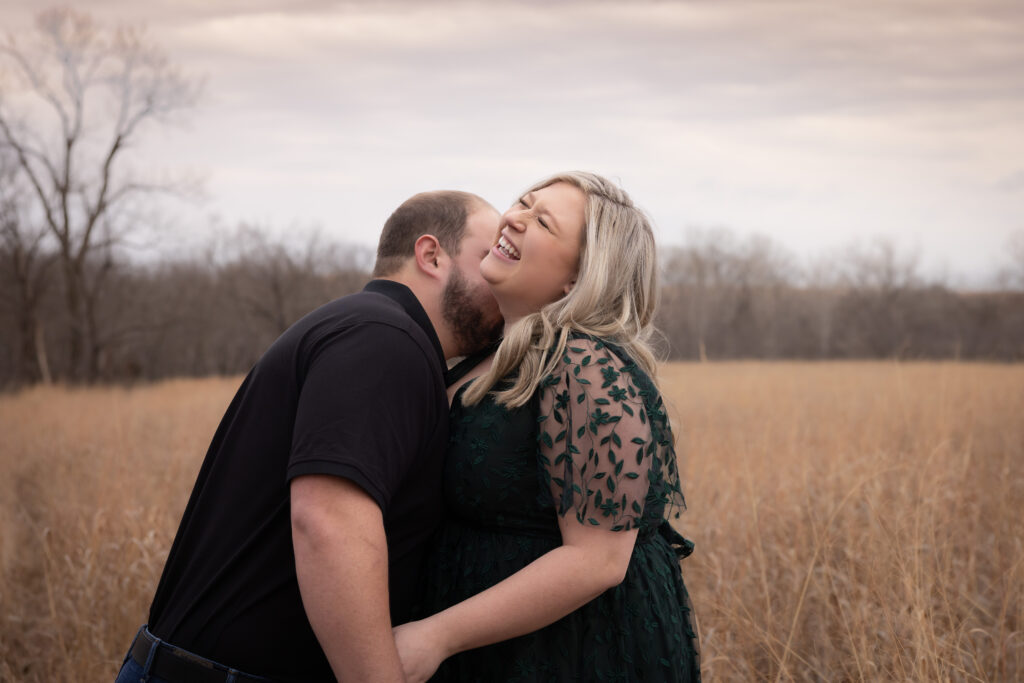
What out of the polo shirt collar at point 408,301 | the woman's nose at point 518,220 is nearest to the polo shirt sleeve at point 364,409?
the polo shirt collar at point 408,301

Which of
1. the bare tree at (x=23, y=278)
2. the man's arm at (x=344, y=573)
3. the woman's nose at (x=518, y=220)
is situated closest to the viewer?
the man's arm at (x=344, y=573)

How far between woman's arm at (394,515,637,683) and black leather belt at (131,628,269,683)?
0.38 m

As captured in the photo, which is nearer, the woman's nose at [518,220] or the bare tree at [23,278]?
the woman's nose at [518,220]

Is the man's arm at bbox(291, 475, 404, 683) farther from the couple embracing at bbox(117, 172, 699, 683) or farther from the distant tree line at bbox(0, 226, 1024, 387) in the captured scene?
the distant tree line at bbox(0, 226, 1024, 387)

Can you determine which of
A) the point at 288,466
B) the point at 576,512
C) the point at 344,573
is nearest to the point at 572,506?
the point at 576,512

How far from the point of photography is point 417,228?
7.12ft

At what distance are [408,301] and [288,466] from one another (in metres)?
0.65

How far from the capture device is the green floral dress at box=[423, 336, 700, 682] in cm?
159

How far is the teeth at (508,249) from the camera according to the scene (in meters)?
1.99

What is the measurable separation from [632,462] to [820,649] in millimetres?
2344

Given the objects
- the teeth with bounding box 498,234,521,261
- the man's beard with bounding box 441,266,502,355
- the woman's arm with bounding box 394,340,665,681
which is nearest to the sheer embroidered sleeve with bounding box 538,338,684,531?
the woman's arm with bounding box 394,340,665,681

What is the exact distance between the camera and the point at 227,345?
29797 mm

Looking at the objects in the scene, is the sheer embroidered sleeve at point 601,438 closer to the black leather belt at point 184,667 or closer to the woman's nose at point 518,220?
the woman's nose at point 518,220

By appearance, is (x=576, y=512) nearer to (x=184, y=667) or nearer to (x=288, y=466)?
(x=288, y=466)
